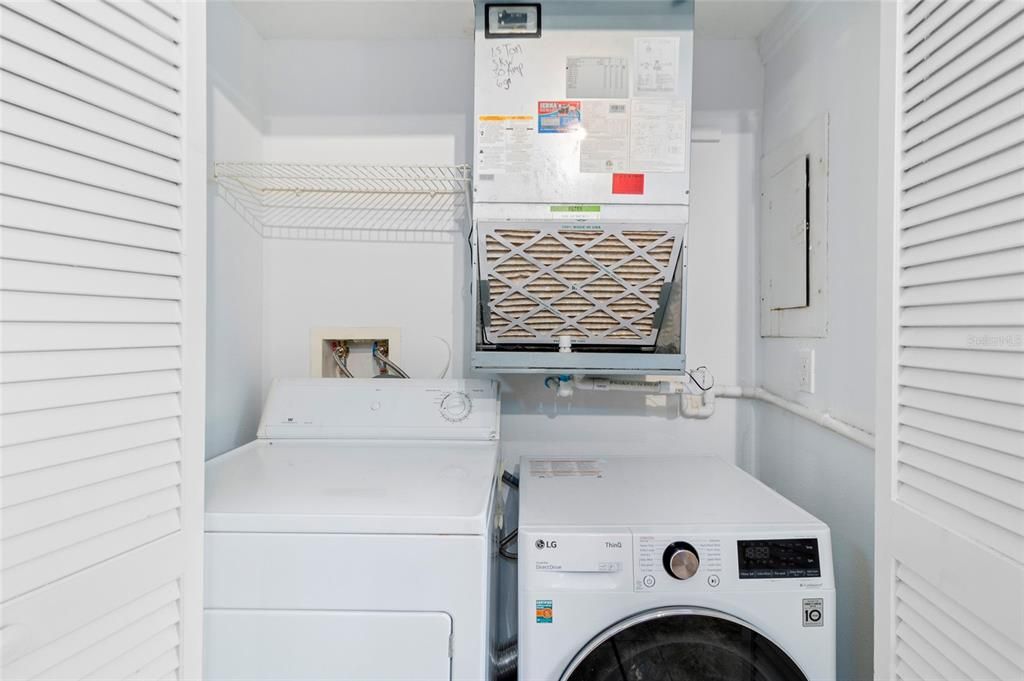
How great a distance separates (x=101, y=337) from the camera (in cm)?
84

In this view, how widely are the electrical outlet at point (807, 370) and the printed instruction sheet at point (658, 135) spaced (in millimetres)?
745

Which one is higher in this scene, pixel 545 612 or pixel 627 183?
pixel 627 183

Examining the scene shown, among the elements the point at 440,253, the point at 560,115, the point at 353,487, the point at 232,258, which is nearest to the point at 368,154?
the point at 440,253

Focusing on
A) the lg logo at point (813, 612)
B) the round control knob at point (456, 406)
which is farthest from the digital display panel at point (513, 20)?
the lg logo at point (813, 612)

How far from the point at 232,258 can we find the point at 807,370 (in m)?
2.07

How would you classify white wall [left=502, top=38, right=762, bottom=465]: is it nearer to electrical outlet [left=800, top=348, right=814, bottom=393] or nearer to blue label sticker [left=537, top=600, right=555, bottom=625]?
electrical outlet [left=800, top=348, right=814, bottom=393]

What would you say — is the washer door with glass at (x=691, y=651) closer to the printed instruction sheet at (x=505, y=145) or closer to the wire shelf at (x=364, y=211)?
the printed instruction sheet at (x=505, y=145)

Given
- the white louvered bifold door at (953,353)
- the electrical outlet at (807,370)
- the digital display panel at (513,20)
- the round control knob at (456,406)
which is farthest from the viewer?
the round control knob at (456,406)

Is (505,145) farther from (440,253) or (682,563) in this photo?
(682,563)

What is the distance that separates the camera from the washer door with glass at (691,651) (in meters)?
1.16

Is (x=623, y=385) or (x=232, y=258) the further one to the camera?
(x=623, y=385)

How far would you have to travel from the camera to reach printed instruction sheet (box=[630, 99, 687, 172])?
1521 millimetres

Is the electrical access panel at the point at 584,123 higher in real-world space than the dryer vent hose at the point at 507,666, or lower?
higher

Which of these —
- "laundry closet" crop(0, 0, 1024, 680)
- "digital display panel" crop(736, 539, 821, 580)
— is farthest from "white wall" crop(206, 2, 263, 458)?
"digital display panel" crop(736, 539, 821, 580)
